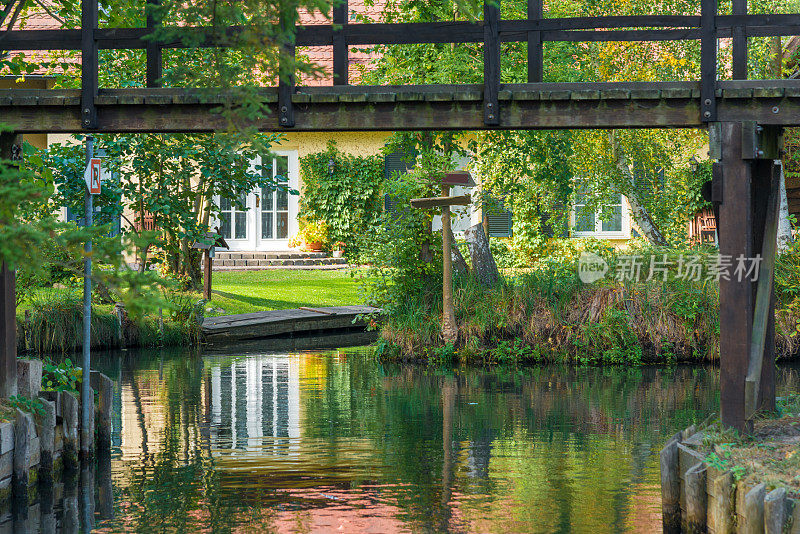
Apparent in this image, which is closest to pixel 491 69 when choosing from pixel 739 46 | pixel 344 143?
pixel 739 46

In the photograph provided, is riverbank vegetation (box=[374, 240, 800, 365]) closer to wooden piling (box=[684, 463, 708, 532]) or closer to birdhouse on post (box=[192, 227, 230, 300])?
birdhouse on post (box=[192, 227, 230, 300])

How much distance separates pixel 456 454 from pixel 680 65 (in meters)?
10.4

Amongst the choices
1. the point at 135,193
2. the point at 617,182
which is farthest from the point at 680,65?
the point at 135,193

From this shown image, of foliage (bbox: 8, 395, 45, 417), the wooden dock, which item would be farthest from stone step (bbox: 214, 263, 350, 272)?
foliage (bbox: 8, 395, 45, 417)

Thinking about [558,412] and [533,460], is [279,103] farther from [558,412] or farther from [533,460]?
[558,412]

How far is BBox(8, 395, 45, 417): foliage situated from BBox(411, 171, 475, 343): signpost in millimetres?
8590

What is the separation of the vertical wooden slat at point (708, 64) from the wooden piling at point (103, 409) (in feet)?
20.9

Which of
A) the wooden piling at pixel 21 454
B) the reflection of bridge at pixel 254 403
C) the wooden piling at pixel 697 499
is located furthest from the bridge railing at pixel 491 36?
the reflection of bridge at pixel 254 403

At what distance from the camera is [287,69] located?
302 inches

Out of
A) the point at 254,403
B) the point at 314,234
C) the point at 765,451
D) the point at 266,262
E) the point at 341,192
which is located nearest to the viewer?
the point at 765,451

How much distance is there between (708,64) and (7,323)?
6.42 meters

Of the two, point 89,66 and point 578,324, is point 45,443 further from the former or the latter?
point 578,324

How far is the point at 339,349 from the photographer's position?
2012cm

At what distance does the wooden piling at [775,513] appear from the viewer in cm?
655
